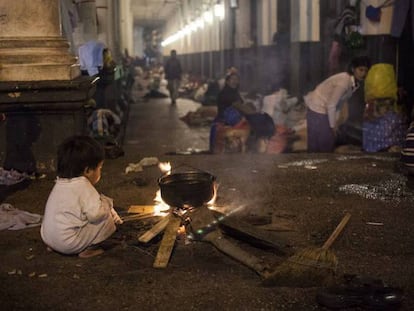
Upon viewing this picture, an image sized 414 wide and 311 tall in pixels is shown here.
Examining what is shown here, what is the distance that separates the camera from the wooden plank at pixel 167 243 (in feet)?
13.9

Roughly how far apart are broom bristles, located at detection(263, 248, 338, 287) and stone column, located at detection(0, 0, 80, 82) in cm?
433

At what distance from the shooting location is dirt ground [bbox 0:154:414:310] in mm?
3699

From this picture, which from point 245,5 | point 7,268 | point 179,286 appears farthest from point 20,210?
point 245,5

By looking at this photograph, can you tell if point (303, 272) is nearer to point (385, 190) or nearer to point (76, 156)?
point (76, 156)

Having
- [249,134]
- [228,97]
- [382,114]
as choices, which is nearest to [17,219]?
[249,134]

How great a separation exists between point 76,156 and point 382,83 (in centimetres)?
773

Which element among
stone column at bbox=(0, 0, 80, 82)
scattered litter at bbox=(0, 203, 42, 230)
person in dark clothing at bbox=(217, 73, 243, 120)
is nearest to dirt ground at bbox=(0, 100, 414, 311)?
scattered litter at bbox=(0, 203, 42, 230)

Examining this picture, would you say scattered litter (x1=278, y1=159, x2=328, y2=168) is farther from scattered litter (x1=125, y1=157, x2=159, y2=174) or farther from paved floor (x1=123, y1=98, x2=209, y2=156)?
paved floor (x1=123, y1=98, x2=209, y2=156)

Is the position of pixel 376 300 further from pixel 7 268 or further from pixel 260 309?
pixel 7 268

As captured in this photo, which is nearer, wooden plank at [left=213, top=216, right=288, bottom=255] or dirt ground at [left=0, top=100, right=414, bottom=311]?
dirt ground at [left=0, top=100, right=414, bottom=311]

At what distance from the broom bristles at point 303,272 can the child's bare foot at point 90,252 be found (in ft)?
4.46

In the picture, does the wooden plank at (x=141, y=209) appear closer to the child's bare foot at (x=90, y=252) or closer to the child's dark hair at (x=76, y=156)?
the child's bare foot at (x=90, y=252)

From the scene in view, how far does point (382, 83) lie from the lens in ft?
35.6

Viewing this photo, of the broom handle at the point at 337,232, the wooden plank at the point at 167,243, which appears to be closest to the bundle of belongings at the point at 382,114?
the broom handle at the point at 337,232
